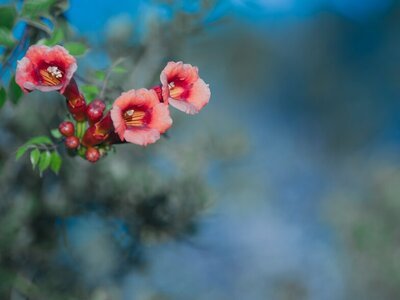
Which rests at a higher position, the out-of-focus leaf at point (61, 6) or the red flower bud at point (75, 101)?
the red flower bud at point (75, 101)

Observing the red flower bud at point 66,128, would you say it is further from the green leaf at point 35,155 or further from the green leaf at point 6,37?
the green leaf at point 6,37

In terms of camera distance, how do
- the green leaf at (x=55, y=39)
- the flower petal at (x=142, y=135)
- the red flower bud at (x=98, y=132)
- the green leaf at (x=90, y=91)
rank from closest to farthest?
the flower petal at (x=142, y=135) → the red flower bud at (x=98, y=132) → the green leaf at (x=55, y=39) → the green leaf at (x=90, y=91)

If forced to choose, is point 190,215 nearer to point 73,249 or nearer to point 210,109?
point 73,249

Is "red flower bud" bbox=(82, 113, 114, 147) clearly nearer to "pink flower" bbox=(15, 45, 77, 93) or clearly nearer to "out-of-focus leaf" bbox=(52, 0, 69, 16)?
"pink flower" bbox=(15, 45, 77, 93)

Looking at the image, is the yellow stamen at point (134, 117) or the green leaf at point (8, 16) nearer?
the yellow stamen at point (134, 117)

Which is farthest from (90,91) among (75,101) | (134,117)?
(134,117)

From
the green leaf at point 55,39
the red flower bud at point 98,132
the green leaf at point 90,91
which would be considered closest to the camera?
the red flower bud at point 98,132

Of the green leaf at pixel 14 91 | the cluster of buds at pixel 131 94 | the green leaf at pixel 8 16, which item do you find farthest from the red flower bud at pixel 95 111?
the green leaf at pixel 8 16
